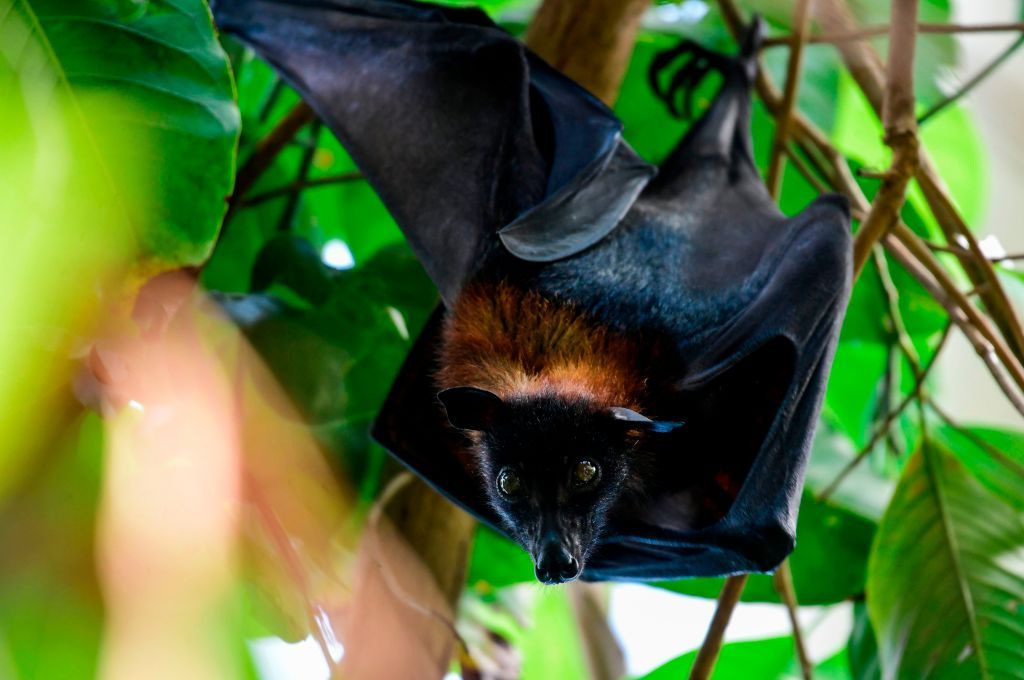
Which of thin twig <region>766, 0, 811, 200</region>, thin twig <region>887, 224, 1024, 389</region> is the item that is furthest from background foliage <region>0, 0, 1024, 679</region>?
thin twig <region>766, 0, 811, 200</region>

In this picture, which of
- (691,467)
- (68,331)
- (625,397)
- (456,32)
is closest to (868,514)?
(691,467)

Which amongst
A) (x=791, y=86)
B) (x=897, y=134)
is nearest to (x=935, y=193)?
(x=897, y=134)

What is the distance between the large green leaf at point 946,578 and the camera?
2441 millimetres

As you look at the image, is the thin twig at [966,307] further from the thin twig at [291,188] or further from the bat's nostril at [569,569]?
the thin twig at [291,188]

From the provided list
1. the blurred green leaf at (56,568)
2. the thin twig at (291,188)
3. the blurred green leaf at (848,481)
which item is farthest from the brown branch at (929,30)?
the blurred green leaf at (56,568)

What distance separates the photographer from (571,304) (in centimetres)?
260

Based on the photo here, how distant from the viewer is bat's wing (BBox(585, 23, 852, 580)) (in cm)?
226

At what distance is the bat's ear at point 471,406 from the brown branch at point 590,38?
40.5 inches

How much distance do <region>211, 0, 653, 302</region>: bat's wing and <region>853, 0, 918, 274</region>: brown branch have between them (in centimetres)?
62

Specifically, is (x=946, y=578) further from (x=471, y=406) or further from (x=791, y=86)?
(x=791, y=86)

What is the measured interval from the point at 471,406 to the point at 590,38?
114cm

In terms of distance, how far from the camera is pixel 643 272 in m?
2.67

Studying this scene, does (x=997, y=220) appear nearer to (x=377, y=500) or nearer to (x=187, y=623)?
(x=377, y=500)

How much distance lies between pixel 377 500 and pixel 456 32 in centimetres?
121
